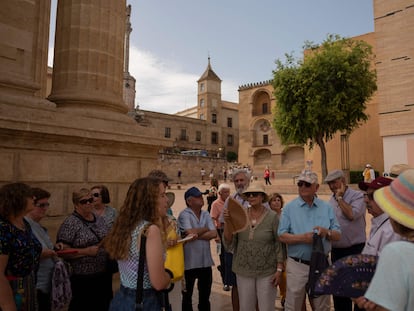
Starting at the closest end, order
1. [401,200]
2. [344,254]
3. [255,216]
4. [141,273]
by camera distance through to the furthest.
→ [401,200]
[141,273]
[255,216]
[344,254]

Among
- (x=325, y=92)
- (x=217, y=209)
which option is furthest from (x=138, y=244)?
(x=325, y=92)

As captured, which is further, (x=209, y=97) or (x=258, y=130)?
(x=209, y=97)

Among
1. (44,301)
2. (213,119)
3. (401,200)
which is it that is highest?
(213,119)

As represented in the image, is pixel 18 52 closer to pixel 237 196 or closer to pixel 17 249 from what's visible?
pixel 17 249

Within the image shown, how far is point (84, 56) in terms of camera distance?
5.68m

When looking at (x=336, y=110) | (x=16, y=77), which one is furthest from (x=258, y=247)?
(x=336, y=110)

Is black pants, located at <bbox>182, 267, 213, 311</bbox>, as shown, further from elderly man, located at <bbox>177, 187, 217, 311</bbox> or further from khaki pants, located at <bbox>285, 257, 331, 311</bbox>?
khaki pants, located at <bbox>285, 257, 331, 311</bbox>

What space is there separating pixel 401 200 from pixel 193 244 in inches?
119

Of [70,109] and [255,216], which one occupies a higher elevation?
[70,109]

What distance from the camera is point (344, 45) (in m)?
27.5

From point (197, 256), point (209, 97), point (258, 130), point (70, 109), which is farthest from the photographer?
point (209, 97)

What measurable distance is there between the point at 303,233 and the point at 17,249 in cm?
272

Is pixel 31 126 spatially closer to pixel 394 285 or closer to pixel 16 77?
pixel 16 77

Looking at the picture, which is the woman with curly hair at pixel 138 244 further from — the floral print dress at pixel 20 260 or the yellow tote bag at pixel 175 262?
the floral print dress at pixel 20 260
